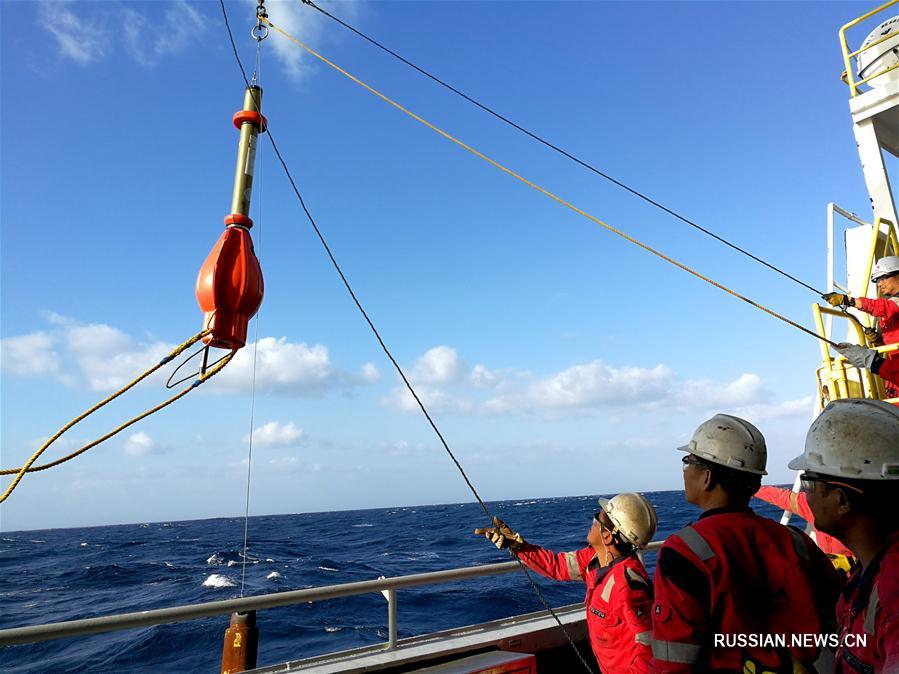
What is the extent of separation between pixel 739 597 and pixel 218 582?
27.1 m

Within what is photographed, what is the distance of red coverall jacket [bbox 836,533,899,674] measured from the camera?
1.54 meters

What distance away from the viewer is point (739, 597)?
7.11 ft

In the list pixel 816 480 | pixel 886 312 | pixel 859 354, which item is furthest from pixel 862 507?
pixel 886 312

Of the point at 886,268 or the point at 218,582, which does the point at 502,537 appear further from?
the point at 218,582

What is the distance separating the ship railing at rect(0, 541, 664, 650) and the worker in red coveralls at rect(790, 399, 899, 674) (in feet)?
8.95

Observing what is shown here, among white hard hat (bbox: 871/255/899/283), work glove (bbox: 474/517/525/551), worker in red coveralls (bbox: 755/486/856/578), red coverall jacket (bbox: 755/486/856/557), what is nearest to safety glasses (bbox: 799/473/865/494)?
worker in red coveralls (bbox: 755/486/856/578)

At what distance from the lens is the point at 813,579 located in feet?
7.64

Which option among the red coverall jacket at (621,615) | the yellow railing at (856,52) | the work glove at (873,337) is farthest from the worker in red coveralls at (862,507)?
the yellow railing at (856,52)

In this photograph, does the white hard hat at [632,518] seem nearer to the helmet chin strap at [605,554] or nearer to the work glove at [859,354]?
the helmet chin strap at [605,554]

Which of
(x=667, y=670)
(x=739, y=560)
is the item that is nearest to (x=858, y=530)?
(x=739, y=560)

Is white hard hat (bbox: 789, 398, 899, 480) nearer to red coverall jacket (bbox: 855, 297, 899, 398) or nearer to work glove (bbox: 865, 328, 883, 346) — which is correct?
red coverall jacket (bbox: 855, 297, 899, 398)

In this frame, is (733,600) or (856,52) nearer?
(733,600)

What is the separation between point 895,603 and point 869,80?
977 cm

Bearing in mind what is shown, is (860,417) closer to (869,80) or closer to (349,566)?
(869,80)
